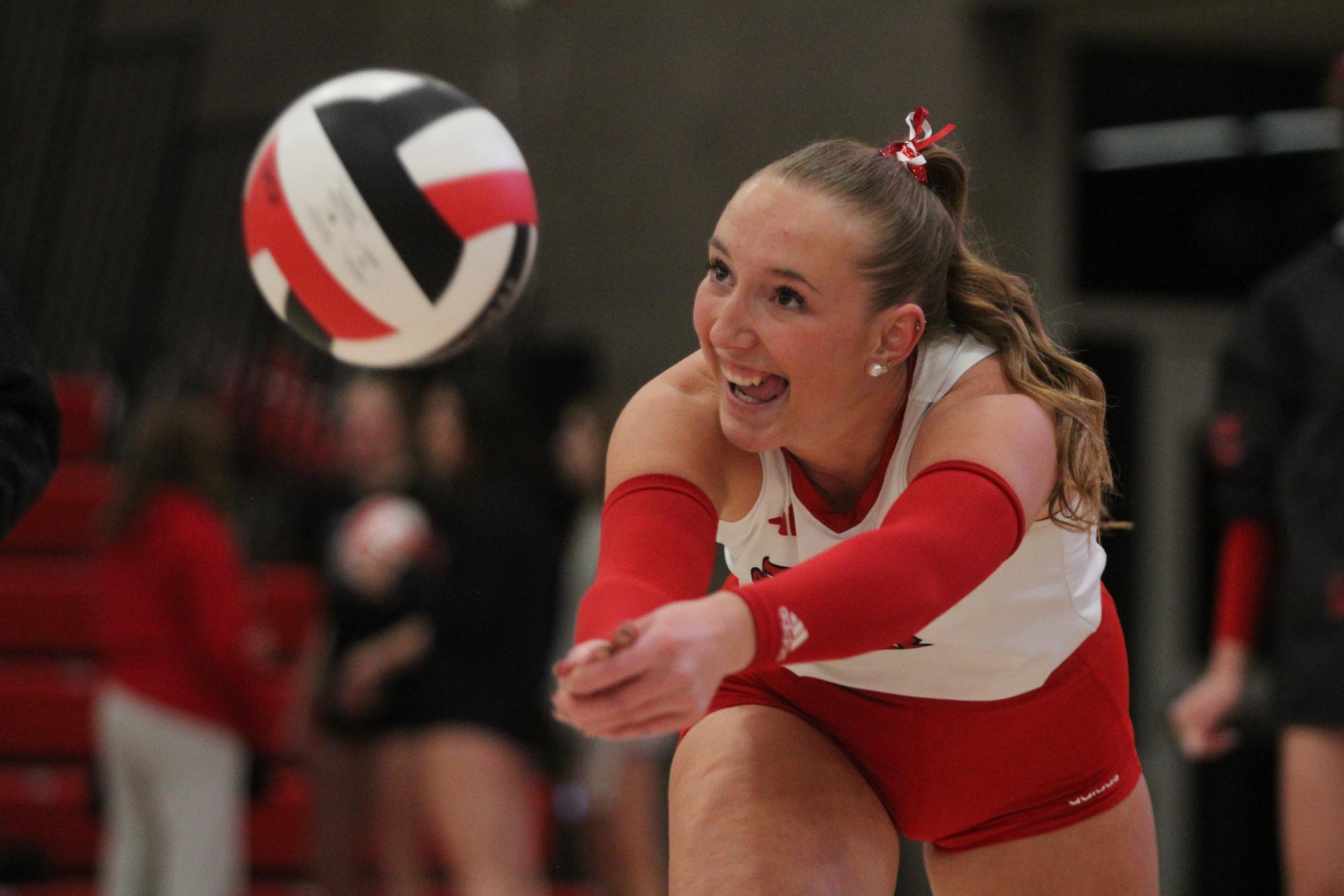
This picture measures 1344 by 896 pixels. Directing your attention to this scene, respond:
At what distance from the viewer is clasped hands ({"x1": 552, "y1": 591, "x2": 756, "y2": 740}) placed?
5.58 ft

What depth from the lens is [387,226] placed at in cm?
281

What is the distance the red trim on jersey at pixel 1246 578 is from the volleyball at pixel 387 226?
1828 mm

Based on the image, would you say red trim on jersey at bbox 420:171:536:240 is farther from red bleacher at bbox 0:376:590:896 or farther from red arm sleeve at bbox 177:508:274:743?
red bleacher at bbox 0:376:590:896

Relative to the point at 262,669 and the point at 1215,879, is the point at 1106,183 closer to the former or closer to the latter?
the point at 1215,879

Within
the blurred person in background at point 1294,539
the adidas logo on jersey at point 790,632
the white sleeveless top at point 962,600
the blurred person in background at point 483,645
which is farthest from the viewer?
the blurred person in background at point 483,645

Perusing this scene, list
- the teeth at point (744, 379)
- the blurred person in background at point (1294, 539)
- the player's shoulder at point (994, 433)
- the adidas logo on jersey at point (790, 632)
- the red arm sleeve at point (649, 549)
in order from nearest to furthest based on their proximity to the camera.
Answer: the adidas logo on jersey at point (790, 632)
the red arm sleeve at point (649, 549)
the player's shoulder at point (994, 433)
the teeth at point (744, 379)
the blurred person in background at point (1294, 539)

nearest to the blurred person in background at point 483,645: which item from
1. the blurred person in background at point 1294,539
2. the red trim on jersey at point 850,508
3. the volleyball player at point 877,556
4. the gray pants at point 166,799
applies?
the gray pants at point 166,799

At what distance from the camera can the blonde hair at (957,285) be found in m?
2.18

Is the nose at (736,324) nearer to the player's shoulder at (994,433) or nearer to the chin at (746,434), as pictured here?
the chin at (746,434)

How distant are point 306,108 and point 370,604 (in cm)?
280

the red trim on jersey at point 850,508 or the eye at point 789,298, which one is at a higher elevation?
the eye at point 789,298

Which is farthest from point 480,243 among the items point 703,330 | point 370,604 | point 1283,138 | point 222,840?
point 1283,138

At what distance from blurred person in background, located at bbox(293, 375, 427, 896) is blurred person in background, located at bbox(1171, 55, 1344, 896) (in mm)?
2602

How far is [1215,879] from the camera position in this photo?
750 centimetres
